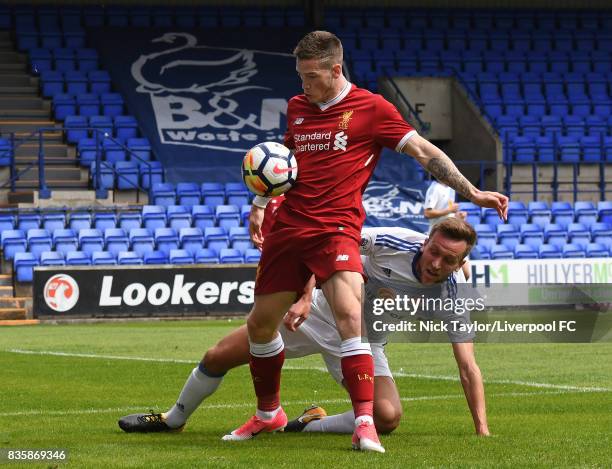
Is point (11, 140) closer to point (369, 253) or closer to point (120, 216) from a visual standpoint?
point (120, 216)

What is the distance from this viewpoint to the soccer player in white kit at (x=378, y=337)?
21.5ft

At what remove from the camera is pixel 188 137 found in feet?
93.1

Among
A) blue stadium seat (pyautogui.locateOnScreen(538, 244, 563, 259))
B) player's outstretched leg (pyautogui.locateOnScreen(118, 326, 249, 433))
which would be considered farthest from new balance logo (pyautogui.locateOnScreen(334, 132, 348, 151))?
blue stadium seat (pyautogui.locateOnScreen(538, 244, 563, 259))

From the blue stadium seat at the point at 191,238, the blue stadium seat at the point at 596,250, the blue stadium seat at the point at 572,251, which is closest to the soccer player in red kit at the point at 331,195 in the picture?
the blue stadium seat at the point at 191,238

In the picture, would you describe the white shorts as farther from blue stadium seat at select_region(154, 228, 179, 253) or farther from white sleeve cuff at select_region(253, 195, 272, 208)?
blue stadium seat at select_region(154, 228, 179, 253)

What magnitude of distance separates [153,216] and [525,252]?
6.99m

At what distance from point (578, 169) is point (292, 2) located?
8.92 metres

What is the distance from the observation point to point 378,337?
7312mm

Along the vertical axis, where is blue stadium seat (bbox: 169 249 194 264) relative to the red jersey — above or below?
below

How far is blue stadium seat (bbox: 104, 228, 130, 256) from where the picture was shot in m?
22.4

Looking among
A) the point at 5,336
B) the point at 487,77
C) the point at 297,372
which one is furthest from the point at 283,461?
the point at 487,77

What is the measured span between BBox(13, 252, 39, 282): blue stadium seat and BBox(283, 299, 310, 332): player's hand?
15053 mm

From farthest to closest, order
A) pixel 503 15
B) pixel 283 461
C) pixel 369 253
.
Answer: pixel 503 15
pixel 369 253
pixel 283 461

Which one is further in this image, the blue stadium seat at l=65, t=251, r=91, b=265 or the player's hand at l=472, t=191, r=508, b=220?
the blue stadium seat at l=65, t=251, r=91, b=265
